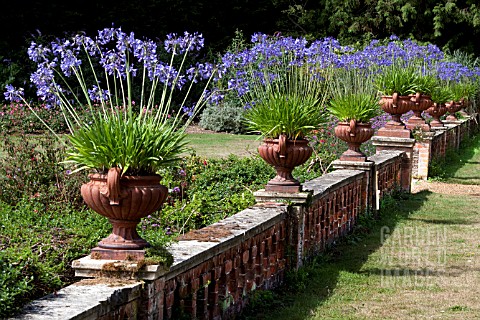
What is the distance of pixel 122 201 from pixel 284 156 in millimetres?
3193

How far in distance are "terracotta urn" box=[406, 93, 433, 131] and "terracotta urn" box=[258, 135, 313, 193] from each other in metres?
7.40

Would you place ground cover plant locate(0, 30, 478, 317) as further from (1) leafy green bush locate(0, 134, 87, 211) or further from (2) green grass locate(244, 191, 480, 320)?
(2) green grass locate(244, 191, 480, 320)

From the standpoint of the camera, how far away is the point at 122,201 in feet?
15.2

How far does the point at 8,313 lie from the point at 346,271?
14.2 feet

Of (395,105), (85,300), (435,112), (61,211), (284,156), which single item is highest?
(395,105)

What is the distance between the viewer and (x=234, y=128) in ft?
76.9

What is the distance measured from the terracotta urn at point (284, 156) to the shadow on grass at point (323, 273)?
749mm

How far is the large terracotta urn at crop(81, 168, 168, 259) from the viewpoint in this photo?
4.62 meters

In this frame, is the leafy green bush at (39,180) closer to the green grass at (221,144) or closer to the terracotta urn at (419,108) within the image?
the terracotta urn at (419,108)

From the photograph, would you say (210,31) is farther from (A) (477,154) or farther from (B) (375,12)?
(A) (477,154)

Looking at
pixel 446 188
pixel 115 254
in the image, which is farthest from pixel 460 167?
pixel 115 254

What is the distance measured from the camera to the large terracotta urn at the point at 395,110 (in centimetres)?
1364

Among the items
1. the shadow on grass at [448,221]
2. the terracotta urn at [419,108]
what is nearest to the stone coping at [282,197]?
the shadow on grass at [448,221]

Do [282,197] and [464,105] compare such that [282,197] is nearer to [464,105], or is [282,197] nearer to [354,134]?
[354,134]
